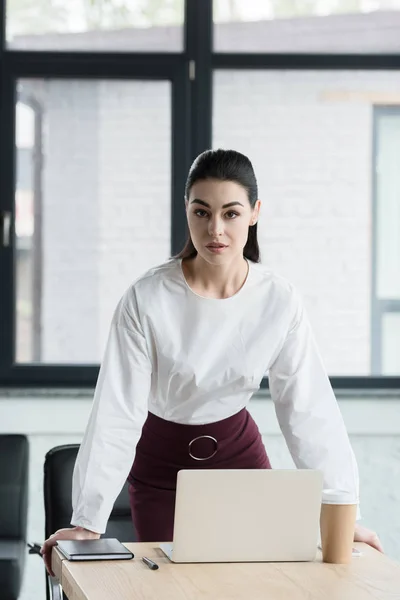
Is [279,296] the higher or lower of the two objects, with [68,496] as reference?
higher

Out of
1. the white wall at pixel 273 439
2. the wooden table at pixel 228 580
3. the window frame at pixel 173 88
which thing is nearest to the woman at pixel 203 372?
the wooden table at pixel 228 580

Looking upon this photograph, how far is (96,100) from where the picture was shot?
3.71m

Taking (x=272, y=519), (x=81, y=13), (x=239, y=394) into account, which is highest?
(x=81, y=13)

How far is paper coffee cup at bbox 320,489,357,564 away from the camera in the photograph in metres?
1.72

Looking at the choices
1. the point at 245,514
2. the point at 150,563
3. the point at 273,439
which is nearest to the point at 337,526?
the point at 245,514

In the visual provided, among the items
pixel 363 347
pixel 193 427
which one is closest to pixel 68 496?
pixel 193 427

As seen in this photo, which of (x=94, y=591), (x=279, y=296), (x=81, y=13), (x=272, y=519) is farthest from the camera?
(x=81, y=13)

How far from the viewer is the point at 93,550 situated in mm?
1724

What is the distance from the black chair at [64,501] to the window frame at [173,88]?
3.64 feet

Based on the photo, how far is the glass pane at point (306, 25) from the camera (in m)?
3.72

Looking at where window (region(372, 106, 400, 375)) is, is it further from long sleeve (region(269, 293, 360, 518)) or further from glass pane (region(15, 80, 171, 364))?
long sleeve (region(269, 293, 360, 518))

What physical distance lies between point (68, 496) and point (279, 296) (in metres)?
0.81

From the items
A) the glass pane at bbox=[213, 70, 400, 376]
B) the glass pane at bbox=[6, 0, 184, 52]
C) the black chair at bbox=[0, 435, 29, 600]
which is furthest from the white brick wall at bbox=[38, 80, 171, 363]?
the black chair at bbox=[0, 435, 29, 600]

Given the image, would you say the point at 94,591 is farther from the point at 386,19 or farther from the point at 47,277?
the point at 386,19
